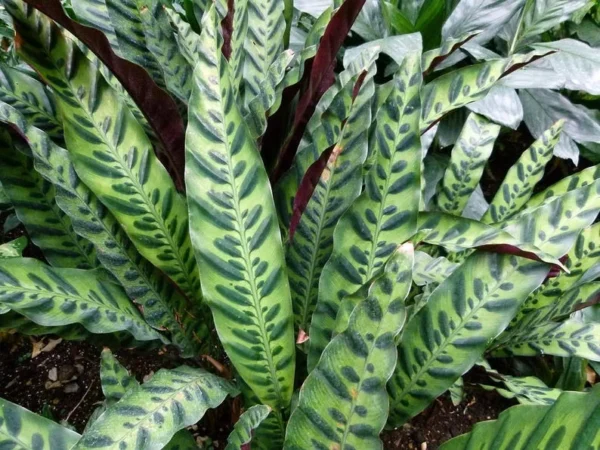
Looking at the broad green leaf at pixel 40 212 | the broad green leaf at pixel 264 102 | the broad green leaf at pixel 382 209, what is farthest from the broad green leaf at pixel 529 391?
the broad green leaf at pixel 40 212

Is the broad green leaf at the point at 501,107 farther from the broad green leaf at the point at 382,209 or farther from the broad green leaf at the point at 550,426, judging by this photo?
the broad green leaf at the point at 550,426

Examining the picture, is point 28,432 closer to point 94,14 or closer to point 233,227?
point 233,227

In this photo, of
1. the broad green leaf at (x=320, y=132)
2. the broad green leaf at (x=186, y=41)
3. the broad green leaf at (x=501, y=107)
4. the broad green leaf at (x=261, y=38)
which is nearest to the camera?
the broad green leaf at (x=320, y=132)

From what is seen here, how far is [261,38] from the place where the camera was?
103cm

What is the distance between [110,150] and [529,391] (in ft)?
2.50

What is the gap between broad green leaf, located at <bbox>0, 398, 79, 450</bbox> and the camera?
66 centimetres

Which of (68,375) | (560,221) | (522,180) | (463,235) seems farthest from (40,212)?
(522,180)

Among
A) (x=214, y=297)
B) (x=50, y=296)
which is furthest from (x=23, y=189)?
(x=214, y=297)

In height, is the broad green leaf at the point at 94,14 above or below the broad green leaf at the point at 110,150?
above

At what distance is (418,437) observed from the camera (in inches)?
42.1

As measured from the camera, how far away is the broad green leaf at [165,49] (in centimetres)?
86

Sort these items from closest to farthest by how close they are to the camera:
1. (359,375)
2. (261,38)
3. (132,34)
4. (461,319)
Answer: (359,375)
(461,319)
(132,34)
(261,38)

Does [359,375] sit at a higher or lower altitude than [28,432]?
higher

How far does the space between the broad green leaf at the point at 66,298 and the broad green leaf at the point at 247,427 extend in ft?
0.75
